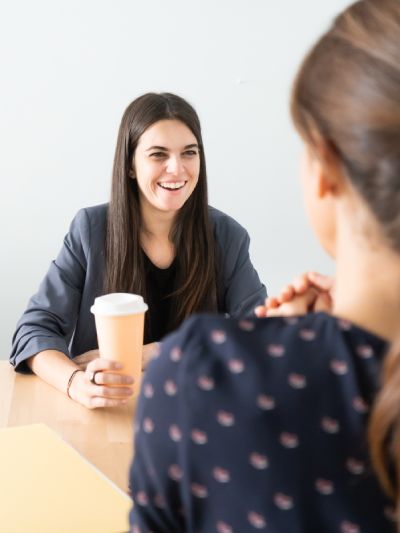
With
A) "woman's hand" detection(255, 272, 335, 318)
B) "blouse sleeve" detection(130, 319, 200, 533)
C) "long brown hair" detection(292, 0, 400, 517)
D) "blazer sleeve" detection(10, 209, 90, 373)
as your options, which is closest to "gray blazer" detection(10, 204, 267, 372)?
"blazer sleeve" detection(10, 209, 90, 373)

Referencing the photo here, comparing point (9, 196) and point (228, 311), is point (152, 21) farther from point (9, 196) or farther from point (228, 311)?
point (228, 311)

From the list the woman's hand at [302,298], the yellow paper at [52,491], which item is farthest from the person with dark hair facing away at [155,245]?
the woman's hand at [302,298]

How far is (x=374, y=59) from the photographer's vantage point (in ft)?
2.10

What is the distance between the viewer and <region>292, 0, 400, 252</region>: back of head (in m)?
0.63

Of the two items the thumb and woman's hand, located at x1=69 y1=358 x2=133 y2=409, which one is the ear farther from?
woman's hand, located at x1=69 y1=358 x2=133 y2=409

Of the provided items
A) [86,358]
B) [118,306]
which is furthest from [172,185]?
Answer: [118,306]

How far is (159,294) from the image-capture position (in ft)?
7.13

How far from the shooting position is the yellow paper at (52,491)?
3.68 feet

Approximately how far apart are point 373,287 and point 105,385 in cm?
97

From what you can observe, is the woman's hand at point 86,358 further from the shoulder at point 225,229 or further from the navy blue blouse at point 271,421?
the navy blue blouse at point 271,421

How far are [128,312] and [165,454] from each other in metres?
0.82

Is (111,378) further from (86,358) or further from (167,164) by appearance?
(167,164)

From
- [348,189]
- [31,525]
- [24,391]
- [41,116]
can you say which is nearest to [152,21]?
[41,116]

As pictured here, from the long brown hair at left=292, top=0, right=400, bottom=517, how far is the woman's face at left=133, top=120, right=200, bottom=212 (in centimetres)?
146
